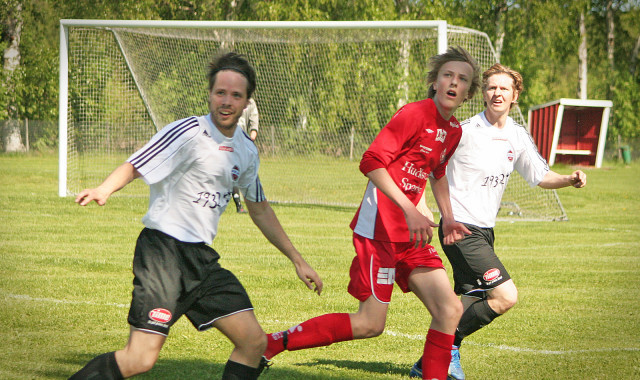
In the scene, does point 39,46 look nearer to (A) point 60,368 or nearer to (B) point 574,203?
(B) point 574,203

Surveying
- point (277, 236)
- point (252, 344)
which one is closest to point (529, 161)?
point (277, 236)

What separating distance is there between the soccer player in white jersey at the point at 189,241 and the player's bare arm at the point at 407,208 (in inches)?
30.4

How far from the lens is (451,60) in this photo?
493cm

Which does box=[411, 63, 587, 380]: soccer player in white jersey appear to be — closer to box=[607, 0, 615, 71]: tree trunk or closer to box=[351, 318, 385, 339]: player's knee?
box=[351, 318, 385, 339]: player's knee

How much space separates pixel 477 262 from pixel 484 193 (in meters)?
0.53

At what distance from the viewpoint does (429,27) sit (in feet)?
48.6

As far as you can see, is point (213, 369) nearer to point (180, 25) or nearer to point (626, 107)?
point (180, 25)

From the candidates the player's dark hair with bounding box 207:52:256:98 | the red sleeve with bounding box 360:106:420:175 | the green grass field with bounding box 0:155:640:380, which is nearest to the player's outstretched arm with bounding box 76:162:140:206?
the player's dark hair with bounding box 207:52:256:98

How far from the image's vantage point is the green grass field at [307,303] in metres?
5.57

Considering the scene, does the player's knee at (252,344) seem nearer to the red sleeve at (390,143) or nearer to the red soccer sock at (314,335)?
the red soccer sock at (314,335)

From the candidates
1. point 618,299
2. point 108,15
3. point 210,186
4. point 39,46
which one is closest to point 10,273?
point 210,186

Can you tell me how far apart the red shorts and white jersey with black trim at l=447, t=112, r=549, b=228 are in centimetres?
91

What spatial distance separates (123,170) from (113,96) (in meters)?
15.0

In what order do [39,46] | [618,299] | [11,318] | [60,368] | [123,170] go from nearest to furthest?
1. [123,170]
2. [60,368]
3. [11,318]
4. [618,299]
5. [39,46]
